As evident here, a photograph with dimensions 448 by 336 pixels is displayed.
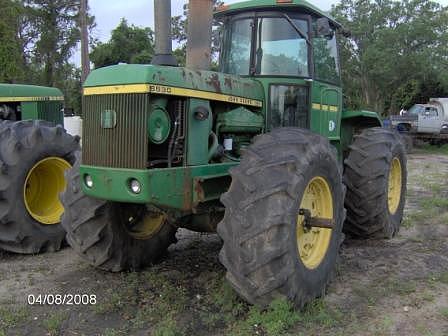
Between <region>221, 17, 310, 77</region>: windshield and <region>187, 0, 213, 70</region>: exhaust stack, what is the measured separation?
0.40 m

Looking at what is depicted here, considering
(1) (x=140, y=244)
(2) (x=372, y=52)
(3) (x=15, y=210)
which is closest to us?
(1) (x=140, y=244)

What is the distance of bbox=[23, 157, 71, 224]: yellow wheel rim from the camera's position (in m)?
6.29

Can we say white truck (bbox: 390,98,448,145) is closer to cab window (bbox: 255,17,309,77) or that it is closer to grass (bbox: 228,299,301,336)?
cab window (bbox: 255,17,309,77)

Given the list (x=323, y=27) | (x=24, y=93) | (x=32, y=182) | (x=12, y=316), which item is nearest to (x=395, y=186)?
(x=323, y=27)

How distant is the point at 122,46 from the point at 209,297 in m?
27.6

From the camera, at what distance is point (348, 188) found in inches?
238

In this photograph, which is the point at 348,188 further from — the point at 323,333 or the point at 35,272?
the point at 35,272

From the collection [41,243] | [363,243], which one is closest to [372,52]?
[363,243]

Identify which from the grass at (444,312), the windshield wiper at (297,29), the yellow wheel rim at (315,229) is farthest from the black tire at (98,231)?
the grass at (444,312)

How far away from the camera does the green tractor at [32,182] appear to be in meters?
5.71

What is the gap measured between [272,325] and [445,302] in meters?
1.59

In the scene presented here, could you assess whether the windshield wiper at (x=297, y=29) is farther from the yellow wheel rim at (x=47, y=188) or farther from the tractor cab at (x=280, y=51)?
the yellow wheel rim at (x=47, y=188)

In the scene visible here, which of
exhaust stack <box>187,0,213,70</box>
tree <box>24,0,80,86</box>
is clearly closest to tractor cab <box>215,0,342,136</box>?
exhaust stack <box>187,0,213,70</box>

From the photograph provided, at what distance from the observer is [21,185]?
5.79 m
